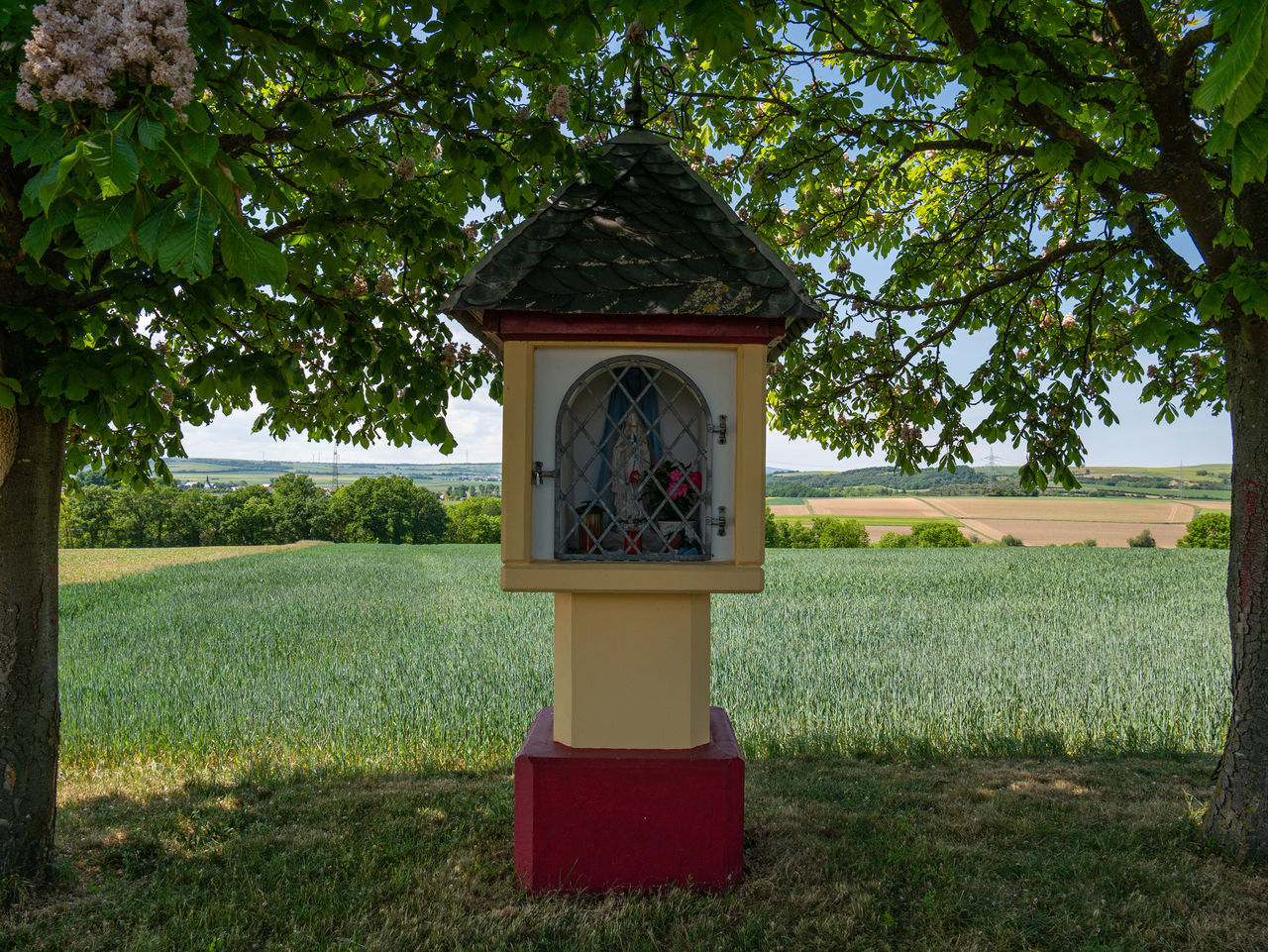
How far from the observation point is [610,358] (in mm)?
3727

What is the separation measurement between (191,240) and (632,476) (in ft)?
7.57

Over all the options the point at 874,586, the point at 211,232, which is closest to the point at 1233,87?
the point at 211,232

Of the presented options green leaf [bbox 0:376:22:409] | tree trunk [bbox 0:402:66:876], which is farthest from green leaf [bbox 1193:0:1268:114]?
tree trunk [bbox 0:402:66:876]

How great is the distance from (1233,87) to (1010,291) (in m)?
6.36

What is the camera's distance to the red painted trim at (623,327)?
3.63 metres

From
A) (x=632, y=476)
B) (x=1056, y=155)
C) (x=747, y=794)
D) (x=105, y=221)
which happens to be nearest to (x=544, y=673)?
(x=747, y=794)

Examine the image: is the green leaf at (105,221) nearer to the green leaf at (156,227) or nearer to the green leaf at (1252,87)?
the green leaf at (156,227)

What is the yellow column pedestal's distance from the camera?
12.5ft

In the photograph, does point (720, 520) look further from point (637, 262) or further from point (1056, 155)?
point (1056, 155)

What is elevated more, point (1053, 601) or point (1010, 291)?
point (1010, 291)

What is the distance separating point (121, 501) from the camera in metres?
38.4

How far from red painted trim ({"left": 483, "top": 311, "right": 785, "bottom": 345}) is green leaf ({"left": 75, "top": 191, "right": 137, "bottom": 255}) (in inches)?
71.6

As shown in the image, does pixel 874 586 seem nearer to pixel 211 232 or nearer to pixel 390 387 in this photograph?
pixel 390 387

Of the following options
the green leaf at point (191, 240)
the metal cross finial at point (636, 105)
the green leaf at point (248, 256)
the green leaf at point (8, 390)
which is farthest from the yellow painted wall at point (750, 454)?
the green leaf at point (8, 390)
